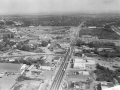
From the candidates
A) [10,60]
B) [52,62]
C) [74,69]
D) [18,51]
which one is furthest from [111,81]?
[18,51]

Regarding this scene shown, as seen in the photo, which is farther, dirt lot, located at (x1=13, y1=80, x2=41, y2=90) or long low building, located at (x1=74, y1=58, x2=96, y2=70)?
long low building, located at (x1=74, y1=58, x2=96, y2=70)

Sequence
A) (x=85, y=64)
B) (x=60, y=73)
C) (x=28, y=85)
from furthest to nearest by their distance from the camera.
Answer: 1. (x=85, y=64)
2. (x=60, y=73)
3. (x=28, y=85)

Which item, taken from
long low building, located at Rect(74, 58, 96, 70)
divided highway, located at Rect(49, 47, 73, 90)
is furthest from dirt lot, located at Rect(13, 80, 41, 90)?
long low building, located at Rect(74, 58, 96, 70)

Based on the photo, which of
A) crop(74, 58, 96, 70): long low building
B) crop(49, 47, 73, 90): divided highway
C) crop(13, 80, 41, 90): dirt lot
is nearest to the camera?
crop(13, 80, 41, 90): dirt lot

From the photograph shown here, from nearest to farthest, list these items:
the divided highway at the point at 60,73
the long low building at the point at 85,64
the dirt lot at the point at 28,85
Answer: the dirt lot at the point at 28,85 < the divided highway at the point at 60,73 < the long low building at the point at 85,64

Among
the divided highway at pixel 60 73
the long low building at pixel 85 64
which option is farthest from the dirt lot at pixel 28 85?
the long low building at pixel 85 64

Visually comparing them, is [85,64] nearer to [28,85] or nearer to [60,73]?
[60,73]

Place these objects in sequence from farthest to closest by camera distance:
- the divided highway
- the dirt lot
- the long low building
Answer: the long low building < the divided highway < the dirt lot

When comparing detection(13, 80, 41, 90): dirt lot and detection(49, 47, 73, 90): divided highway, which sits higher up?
detection(49, 47, 73, 90): divided highway

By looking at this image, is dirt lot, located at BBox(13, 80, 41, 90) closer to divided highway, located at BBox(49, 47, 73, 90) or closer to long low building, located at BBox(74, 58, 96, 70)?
divided highway, located at BBox(49, 47, 73, 90)

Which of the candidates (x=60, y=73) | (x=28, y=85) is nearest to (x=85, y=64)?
(x=60, y=73)

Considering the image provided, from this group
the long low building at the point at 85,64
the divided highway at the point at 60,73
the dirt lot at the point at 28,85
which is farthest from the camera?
the long low building at the point at 85,64

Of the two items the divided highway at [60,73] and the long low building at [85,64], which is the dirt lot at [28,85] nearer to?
the divided highway at [60,73]
